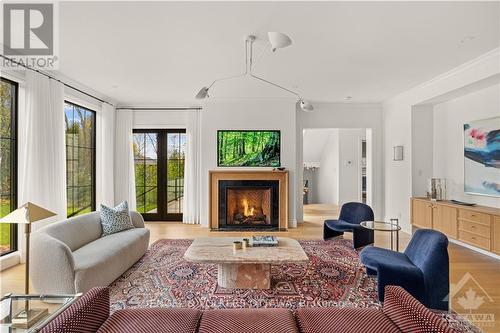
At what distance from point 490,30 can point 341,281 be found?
10.5 feet

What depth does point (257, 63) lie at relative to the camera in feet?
12.6

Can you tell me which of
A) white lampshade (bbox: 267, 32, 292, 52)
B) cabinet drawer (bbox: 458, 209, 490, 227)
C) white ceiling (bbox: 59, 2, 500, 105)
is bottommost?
cabinet drawer (bbox: 458, 209, 490, 227)

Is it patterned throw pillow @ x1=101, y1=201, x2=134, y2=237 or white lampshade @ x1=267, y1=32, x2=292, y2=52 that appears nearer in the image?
white lampshade @ x1=267, y1=32, x2=292, y2=52

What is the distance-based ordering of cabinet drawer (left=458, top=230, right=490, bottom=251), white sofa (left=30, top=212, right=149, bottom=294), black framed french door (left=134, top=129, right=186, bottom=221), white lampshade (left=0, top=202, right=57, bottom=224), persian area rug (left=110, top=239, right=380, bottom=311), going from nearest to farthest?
Answer: white lampshade (left=0, top=202, right=57, bottom=224)
white sofa (left=30, top=212, right=149, bottom=294)
persian area rug (left=110, top=239, right=380, bottom=311)
cabinet drawer (left=458, top=230, right=490, bottom=251)
black framed french door (left=134, top=129, right=186, bottom=221)

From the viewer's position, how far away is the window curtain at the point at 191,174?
20.6 feet

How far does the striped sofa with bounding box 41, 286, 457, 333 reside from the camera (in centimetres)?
152

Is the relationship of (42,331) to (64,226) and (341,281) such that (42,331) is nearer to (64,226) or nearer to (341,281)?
(64,226)

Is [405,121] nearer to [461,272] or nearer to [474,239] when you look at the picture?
[474,239]

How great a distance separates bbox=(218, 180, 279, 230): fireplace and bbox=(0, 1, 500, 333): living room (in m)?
0.04

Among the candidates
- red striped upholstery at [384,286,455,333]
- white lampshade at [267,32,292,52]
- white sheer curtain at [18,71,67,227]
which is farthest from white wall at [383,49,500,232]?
white sheer curtain at [18,71,67,227]

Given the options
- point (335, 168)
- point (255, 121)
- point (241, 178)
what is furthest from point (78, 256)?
point (335, 168)

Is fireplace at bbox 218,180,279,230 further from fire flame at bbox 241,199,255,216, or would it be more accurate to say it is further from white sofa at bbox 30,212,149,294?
white sofa at bbox 30,212,149,294

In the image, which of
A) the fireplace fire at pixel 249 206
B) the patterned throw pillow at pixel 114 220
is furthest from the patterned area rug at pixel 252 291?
the fireplace fire at pixel 249 206

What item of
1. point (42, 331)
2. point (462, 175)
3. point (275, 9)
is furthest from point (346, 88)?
point (42, 331)
